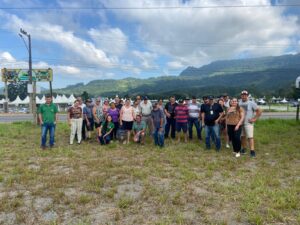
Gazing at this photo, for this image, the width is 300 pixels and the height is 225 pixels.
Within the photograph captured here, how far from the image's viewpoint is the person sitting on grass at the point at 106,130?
30.1ft

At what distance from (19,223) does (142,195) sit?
1896 millimetres

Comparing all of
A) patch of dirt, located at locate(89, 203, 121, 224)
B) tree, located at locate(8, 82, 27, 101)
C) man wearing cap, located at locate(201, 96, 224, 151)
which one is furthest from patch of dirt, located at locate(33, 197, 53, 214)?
tree, located at locate(8, 82, 27, 101)

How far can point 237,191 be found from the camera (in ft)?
14.9

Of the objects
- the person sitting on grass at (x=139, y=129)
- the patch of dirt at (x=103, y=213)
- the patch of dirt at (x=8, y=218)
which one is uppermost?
the person sitting on grass at (x=139, y=129)

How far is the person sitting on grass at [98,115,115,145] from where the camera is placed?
917cm

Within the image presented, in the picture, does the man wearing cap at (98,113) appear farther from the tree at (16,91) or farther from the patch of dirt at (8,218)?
the tree at (16,91)

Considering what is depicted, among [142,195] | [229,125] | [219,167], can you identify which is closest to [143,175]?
[142,195]

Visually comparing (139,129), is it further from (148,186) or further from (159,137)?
(148,186)

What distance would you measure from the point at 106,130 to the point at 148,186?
4719mm

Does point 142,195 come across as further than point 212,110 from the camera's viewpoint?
No

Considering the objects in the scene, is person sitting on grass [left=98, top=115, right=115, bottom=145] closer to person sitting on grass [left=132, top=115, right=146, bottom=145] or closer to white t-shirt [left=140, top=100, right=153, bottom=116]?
person sitting on grass [left=132, top=115, right=146, bottom=145]

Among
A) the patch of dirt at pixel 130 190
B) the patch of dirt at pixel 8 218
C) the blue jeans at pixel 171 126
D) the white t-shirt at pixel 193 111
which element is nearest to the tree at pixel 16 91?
the blue jeans at pixel 171 126

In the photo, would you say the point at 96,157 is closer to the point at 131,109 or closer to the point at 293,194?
the point at 131,109

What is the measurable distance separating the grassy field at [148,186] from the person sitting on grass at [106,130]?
2.83 feet
